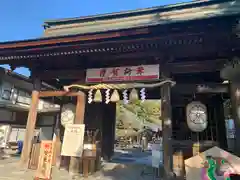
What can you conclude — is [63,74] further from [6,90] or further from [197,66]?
[6,90]

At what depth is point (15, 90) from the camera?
55.1 feet

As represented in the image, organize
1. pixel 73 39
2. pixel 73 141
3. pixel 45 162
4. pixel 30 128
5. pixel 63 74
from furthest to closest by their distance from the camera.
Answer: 1. pixel 63 74
2. pixel 30 128
3. pixel 73 39
4. pixel 73 141
5. pixel 45 162

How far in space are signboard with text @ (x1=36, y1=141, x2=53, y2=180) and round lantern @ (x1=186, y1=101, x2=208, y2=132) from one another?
14.9 feet

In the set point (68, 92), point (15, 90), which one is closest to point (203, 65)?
point (68, 92)

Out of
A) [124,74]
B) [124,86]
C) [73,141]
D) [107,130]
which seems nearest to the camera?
[73,141]

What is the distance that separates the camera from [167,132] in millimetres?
5773

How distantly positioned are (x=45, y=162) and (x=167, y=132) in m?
3.74

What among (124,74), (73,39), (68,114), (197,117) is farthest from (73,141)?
(197,117)

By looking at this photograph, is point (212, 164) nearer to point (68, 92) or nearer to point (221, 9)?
point (68, 92)

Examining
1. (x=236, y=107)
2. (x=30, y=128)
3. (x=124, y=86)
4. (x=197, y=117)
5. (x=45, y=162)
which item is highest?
(x=124, y=86)

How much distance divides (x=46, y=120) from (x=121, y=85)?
13735 millimetres

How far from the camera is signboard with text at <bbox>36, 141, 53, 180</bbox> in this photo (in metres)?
5.20

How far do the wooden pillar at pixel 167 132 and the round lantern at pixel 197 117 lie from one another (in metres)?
0.94

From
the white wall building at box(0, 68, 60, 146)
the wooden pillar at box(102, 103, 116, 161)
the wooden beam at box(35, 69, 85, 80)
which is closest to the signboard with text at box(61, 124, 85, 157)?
the wooden beam at box(35, 69, 85, 80)
